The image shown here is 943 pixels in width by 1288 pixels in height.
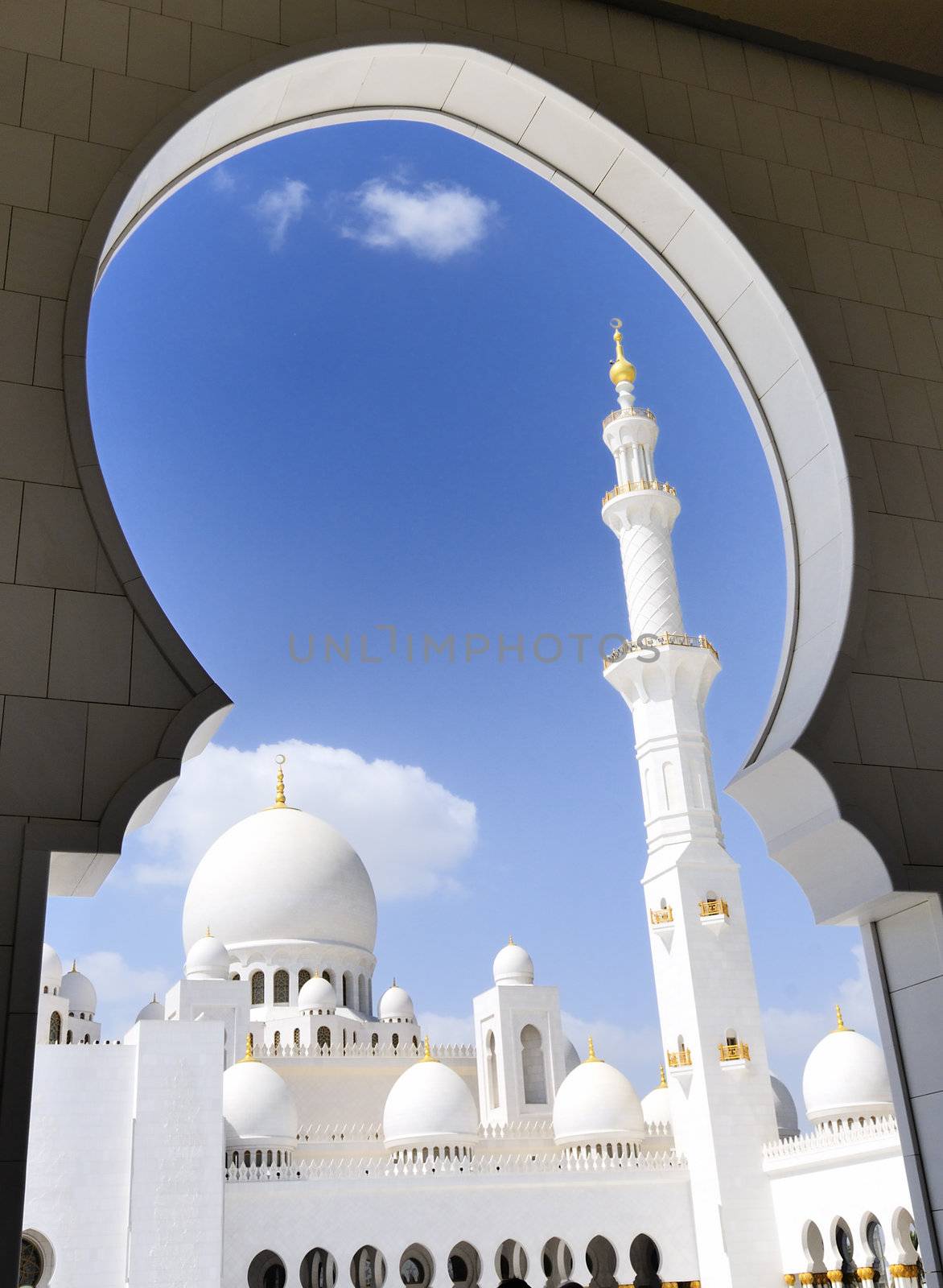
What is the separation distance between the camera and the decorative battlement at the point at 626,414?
14.4 m

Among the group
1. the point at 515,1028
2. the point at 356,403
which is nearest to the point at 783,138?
the point at 515,1028

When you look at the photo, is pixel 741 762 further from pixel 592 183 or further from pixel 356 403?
pixel 356 403

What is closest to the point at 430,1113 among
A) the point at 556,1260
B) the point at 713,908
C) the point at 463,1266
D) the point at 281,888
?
the point at 463,1266

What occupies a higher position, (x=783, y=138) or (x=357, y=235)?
(x=357, y=235)

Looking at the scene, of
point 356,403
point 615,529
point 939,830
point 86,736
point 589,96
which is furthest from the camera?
point 356,403

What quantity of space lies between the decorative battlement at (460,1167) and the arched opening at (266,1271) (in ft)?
3.35

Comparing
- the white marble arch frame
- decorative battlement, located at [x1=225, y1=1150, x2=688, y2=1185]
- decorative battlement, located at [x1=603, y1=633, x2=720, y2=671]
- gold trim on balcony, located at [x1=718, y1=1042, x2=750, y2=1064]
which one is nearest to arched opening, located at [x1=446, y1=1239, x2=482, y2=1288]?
decorative battlement, located at [x1=225, y1=1150, x2=688, y2=1185]

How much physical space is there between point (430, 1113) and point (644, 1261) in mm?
2743

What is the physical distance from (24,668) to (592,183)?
1.59m

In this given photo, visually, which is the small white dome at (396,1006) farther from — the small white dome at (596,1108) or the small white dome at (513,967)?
the small white dome at (596,1108)

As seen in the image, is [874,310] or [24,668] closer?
[24,668]

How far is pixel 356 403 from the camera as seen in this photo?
18.0 metres

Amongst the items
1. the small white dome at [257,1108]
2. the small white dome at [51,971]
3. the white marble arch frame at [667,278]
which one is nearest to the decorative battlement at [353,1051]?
the small white dome at [257,1108]

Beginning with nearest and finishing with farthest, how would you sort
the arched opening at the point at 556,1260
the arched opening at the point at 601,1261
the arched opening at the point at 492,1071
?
the arched opening at the point at 601,1261 → the arched opening at the point at 556,1260 → the arched opening at the point at 492,1071
